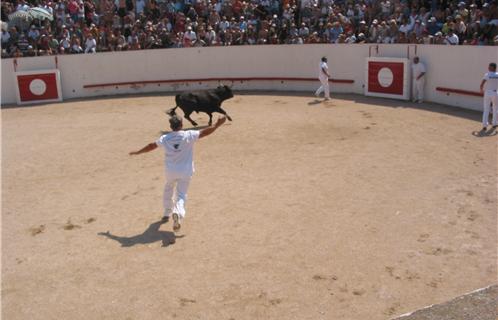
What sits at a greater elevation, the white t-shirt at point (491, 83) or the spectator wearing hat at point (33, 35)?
the spectator wearing hat at point (33, 35)

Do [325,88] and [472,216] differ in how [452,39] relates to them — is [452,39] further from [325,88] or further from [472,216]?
[472,216]

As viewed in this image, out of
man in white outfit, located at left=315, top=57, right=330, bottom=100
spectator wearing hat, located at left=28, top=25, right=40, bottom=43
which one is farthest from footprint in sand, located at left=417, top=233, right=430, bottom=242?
spectator wearing hat, located at left=28, top=25, right=40, bottom=43

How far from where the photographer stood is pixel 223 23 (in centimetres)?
2250

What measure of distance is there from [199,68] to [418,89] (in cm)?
791

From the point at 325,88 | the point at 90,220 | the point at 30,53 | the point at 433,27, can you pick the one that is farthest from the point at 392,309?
the point at 30,53

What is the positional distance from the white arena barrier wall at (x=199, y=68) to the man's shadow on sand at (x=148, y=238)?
12.5 m

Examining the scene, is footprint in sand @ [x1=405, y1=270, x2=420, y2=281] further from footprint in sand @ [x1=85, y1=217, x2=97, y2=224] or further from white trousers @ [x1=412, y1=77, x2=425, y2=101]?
white trousers @ [x1=412, y1=77, x2=425, y2=101]

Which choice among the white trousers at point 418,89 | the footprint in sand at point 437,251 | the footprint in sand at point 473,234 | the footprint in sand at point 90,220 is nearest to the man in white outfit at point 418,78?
the white trousers at point 418,89

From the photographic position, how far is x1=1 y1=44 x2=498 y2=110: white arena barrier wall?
64.4 ft

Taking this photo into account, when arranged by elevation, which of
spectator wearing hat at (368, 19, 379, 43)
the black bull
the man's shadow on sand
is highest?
spectator wearing hat at (368, 19, 379, 43)

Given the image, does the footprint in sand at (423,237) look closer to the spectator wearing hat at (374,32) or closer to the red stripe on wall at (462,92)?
the red stripe on wall at (462,92)

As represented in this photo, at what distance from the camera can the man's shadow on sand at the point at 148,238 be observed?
7.89 m

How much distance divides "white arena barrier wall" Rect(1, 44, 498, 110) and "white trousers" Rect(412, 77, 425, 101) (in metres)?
1.95

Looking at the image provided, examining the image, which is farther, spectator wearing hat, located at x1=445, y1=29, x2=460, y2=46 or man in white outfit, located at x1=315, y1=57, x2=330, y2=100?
man in white outfit, located at x1=315, y1=57, x2=330, y2=100
